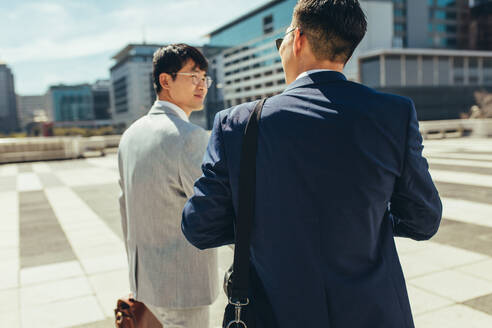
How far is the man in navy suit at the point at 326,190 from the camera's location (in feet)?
4.28

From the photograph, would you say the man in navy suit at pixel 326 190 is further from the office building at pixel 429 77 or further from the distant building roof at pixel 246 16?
the distant building roof at pixel 246 16

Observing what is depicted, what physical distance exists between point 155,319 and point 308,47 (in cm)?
144

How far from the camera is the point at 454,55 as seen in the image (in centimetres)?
7456

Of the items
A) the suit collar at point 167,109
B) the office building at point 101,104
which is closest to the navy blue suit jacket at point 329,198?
the suit collar at point 167,109

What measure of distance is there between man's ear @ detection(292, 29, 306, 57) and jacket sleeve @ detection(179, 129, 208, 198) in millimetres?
644

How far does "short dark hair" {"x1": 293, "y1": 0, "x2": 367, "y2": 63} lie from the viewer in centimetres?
138

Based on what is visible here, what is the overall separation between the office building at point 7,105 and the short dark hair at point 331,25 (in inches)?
8014

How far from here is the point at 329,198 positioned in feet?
4.27

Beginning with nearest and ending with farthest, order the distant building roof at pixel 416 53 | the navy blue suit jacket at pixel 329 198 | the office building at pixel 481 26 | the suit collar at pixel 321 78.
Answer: the navy blue suit jacket at pixel 329 198, the suit collar at pixel 321 78, the distant building roof at pixel 416 53, the office building at pixel 481 26

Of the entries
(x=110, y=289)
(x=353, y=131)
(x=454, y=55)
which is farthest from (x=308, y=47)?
(x=454, y=55)

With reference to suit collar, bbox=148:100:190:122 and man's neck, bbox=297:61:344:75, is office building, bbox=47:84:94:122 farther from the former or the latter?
man's neck, bbox=297:61:344:75

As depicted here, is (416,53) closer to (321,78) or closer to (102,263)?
(102,263)

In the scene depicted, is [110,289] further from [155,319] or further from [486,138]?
[486,138]

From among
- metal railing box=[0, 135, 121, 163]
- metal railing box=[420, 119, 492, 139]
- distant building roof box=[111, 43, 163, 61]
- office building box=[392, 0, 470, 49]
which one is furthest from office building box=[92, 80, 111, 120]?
metal railing box=[420, 119, 492, 139]
